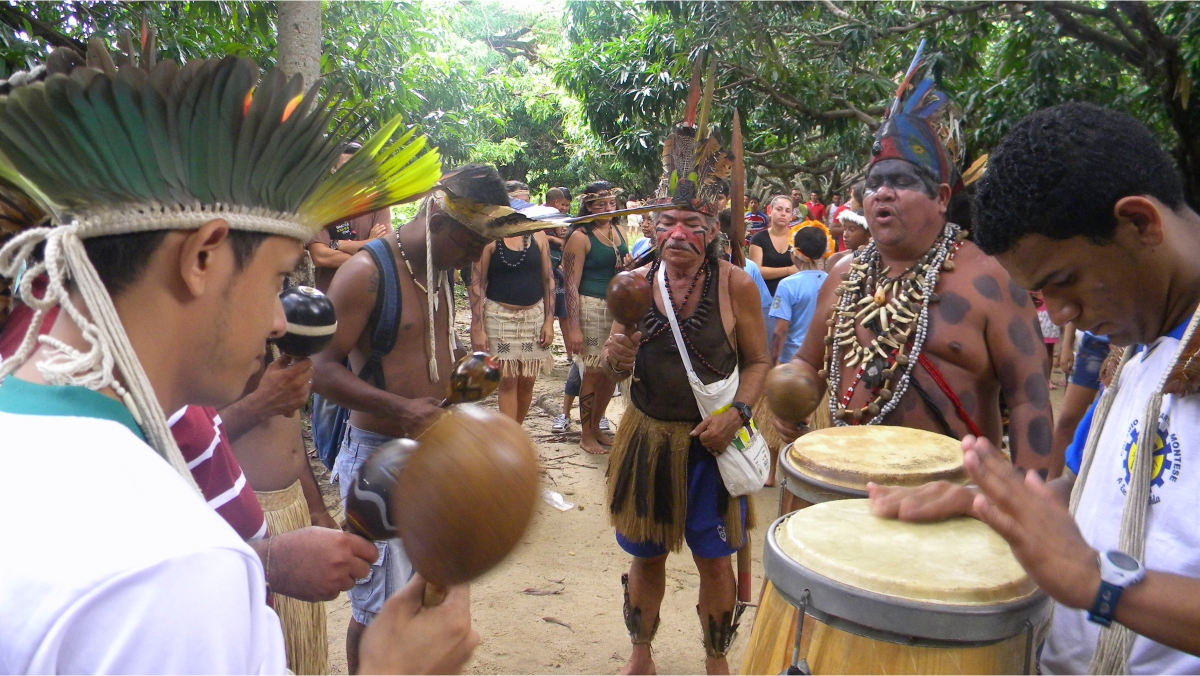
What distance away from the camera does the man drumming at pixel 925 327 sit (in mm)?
2689

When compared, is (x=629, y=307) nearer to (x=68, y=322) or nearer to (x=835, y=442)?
(x=835, y=442)

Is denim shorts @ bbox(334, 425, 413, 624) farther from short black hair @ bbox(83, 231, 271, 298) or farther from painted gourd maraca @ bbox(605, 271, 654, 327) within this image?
short black hair @ bbox(83, 231, 271, 298)

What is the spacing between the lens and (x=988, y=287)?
9.06 feet

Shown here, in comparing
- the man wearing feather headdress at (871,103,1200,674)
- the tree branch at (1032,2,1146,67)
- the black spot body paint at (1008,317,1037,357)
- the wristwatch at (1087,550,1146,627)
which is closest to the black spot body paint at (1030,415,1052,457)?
the black spot body paint at (1008,317,1037,357)

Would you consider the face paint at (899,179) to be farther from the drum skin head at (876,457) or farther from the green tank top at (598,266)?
the green tank top at (598,266)

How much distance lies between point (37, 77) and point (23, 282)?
0.61m

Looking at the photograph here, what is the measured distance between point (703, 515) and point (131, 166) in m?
2.82

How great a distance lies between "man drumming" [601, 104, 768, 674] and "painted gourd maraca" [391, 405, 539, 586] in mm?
2088

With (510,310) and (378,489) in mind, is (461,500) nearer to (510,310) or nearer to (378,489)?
(378,489)

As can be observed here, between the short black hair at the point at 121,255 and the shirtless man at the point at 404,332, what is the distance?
1.76 metres

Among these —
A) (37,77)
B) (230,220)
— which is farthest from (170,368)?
(37,77)

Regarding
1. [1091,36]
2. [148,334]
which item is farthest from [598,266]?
[1091,36]

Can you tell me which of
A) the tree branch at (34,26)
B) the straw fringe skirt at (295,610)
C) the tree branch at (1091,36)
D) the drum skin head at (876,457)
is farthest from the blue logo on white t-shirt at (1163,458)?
the tree branch at (1091,36)

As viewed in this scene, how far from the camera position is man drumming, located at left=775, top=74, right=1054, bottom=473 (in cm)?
269
